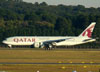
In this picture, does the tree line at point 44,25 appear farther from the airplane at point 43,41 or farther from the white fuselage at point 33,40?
the airplane at point 43,41

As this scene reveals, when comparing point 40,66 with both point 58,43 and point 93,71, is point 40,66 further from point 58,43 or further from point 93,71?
point 58,43

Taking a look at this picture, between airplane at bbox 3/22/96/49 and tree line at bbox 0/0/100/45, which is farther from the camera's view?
tree line at bbox 0/0/100/45

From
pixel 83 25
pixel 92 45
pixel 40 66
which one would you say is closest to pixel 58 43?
pixel 92 45

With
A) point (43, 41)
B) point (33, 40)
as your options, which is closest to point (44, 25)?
point (43, 41)

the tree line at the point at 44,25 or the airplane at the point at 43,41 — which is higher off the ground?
the airplane at the point at 43,41

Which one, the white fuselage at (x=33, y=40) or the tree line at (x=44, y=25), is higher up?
the white fuselage at (x=33, y=40)

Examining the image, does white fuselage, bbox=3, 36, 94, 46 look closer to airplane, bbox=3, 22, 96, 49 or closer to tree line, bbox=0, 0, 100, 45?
airplane, bbox=3, 22, 96, 49

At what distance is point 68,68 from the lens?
4612cm

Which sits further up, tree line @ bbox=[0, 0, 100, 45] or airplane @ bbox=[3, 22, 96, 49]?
airplane @ bbox=[3, 22, 96, 49]

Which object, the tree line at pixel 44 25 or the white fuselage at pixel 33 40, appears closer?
the white fuselage at pixel 33 40

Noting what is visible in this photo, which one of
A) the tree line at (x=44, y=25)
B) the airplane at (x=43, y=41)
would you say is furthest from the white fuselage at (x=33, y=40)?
the tree line at (x=44, y=25)

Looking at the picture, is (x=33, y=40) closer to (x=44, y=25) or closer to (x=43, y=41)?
(x=43, y=41)

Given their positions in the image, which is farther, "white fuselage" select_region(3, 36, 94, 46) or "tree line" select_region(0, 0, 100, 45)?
"tree line" select_region(0, 0, 100, 45)

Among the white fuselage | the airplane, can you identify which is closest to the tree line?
the white fuselage
